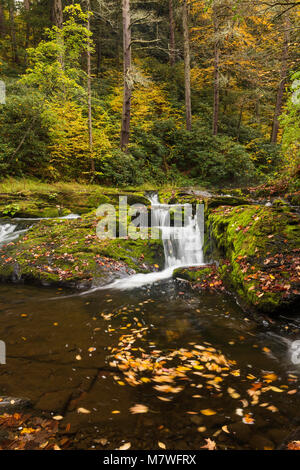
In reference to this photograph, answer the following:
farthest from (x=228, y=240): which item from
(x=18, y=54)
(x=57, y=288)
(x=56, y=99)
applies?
(x=18, y=54)

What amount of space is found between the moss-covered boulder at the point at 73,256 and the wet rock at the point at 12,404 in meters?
3.66

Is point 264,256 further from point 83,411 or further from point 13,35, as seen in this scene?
point 13,35

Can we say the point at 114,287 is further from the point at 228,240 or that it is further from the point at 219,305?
the point at 228,240

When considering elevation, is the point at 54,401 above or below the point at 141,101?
below

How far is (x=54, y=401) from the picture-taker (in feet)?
8.77

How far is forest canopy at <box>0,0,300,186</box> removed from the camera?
11281 millimetres

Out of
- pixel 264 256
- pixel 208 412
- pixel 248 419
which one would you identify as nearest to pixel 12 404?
pixel 208 412

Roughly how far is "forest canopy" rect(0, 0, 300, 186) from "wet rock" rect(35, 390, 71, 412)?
618 centimetres

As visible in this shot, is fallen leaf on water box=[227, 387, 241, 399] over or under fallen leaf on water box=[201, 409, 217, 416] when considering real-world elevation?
under

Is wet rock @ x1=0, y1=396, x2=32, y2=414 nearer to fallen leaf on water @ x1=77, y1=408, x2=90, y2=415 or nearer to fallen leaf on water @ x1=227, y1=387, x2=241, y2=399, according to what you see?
fallen leaf on water @ x1=77, y1=408, x2=90, y2=415

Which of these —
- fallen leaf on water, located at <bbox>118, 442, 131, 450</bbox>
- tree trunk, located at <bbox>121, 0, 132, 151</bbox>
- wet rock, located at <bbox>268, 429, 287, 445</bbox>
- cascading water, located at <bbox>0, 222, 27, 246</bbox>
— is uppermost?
tree trunk, located at <bbox>121, 0, 132, 151</bbox>

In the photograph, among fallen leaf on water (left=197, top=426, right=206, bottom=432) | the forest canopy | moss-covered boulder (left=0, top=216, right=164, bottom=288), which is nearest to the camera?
fallen leaf on water (left=197, top=426, right=206, bottom=432)

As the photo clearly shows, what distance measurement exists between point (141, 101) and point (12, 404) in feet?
62.8

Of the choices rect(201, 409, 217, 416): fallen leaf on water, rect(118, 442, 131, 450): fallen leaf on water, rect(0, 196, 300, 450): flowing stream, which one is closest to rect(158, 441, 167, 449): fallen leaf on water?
rect(0, 196, 300, 450): flowing stream
